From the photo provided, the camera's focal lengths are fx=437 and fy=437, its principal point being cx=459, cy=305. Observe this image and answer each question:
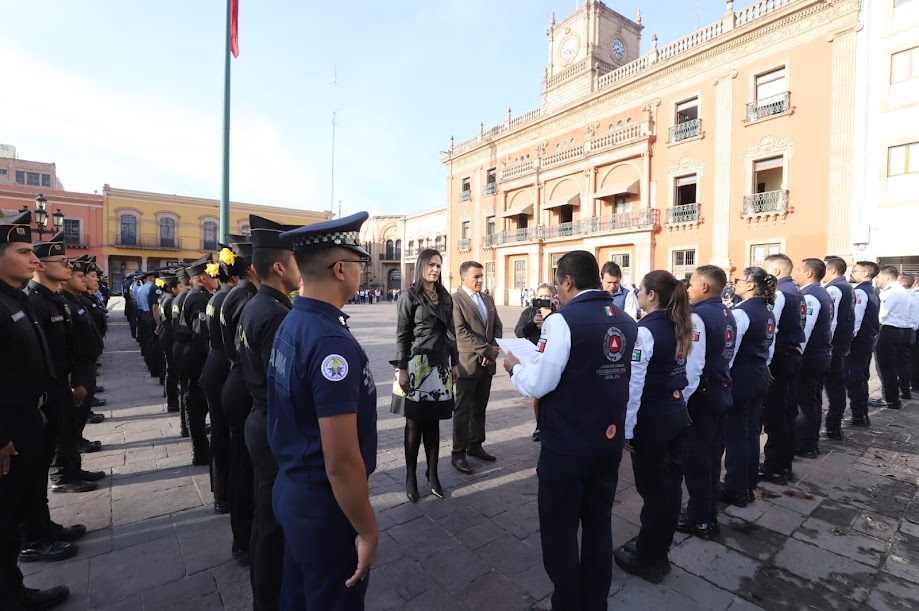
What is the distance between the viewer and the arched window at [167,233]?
4022 cm

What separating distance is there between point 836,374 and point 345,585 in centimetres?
628

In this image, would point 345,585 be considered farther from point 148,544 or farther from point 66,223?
point 66,223

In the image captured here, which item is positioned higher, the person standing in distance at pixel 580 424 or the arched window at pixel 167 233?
the arched window at pixel 167 233

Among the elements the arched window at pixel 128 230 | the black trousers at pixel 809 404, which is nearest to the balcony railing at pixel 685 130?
the black trousers at pixel 809 404

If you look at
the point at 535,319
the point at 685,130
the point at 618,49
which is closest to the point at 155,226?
the point at 618,49

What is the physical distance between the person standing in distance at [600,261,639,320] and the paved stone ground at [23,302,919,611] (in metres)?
2.57

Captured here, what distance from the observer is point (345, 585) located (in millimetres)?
1522

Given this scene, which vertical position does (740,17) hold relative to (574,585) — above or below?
above

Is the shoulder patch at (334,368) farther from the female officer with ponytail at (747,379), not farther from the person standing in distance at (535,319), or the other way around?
the person standing in distance at (535,319)


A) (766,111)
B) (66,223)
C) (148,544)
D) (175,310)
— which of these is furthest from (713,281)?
(66,223)

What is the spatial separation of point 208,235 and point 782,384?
4728cm

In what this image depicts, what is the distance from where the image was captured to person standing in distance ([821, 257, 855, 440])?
5.20 meters

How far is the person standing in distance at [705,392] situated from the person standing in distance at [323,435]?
241cm

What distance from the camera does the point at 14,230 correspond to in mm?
2793
